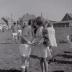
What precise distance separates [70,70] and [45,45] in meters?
2.89

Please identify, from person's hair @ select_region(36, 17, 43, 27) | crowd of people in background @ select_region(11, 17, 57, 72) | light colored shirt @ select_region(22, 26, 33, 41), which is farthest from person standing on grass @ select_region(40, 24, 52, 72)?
light colored shirt @ select_region(22, 26, 33, 41)

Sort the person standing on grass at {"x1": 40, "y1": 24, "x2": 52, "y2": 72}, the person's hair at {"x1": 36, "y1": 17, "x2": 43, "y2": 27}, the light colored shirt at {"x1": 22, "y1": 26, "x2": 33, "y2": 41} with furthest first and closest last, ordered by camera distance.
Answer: the light colored shirt at {"x1": 22, "y1": 26, "x2": 33, "y2": 41}, the person's hair at {"x1": 36, "y1": 17, "x2": 43, "y2": 27}, the person standing on grass at {"x1": 40, "y1": 24, "x2": 52, "y2": 72}

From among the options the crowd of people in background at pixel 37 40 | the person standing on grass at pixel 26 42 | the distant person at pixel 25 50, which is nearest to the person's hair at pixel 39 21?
the crowd of people in background at pixel 37 40

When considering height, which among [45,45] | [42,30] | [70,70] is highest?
[42,30]

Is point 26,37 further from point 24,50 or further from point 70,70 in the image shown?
point 70,70

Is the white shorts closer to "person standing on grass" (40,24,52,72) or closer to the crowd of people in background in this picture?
the crowd of people in background

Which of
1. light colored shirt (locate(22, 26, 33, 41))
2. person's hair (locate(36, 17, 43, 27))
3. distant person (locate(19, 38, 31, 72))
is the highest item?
person's hair (locate(36, 17, 43, 27))

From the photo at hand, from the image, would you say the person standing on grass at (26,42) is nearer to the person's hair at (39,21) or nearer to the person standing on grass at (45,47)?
the person's hair at (39,21)

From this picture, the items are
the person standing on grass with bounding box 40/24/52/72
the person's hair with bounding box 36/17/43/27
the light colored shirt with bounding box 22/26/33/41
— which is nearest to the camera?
the person standing on grass with bounding box 40/24/52/72

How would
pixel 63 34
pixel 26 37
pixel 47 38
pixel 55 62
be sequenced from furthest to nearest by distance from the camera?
pixel 63 34
pixel 55 62
pixel 26 37
pixel 47 38

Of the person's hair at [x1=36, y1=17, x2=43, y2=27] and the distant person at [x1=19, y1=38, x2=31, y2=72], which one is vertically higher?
the person's hair at [x1=36, y1=17, x2=43, y2=27]

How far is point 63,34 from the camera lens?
79.5ft

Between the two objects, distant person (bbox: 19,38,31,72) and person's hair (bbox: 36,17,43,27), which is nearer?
person's hair (bbox: 36,17,43,27)

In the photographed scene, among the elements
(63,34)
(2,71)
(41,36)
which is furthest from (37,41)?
(63,34)
